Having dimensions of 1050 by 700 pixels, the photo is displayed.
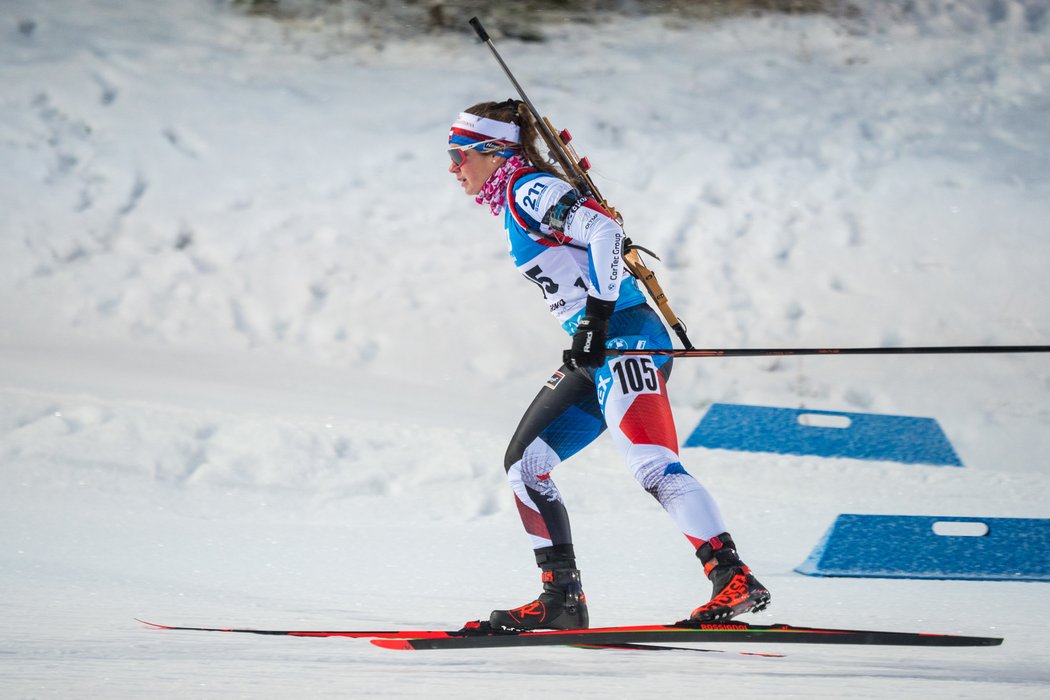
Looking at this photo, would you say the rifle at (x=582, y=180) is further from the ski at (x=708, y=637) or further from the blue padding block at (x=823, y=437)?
the blue padding block at (x=823, y=437)

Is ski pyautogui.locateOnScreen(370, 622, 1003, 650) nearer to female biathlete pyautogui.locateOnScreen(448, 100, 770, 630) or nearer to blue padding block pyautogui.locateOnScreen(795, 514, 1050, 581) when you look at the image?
female biathlete pyautogui.locateOnScreen(448, 100, 770, 630)

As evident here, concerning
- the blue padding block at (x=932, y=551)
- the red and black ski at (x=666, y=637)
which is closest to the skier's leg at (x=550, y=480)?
the red and black ski at (x=666, y=637)

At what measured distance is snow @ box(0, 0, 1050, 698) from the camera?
3689 mm

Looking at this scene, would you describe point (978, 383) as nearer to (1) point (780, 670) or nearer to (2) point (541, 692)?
(1) point (780, 670)

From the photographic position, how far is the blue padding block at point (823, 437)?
6492mm

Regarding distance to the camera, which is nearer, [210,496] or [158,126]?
[210,496]

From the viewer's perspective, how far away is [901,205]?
1023 centimetres

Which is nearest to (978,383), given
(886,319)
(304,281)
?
(886,319)

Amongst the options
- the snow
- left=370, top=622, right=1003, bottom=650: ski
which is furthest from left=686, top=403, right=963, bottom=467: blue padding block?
left=370, top=622, right=1003, bottom=650: ski

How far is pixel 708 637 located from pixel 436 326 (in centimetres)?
619

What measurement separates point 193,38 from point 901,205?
24.8ft

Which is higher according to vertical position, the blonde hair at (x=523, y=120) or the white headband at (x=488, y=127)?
the blonde hair at (x=523, y=120)

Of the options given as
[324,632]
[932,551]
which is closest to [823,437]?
[932,551]

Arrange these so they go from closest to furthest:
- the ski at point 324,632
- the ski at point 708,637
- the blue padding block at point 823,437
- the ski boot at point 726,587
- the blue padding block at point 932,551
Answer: the ski at point 708,637, the ski boot at point 726,587, the ski at point 324,632, the blue padding block at point 932,551, the blue padding block at point 823,437
